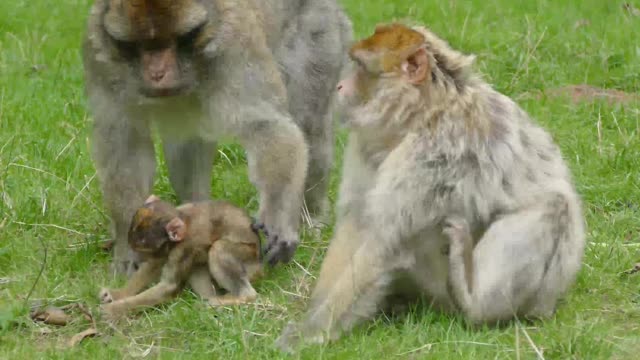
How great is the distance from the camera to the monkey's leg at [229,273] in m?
6.32

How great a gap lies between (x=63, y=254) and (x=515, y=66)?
431cm

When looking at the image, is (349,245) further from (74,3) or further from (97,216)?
(74,3)

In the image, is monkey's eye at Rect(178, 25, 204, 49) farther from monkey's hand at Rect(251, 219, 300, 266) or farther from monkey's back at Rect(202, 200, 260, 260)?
monkey's hand at Rect(251, 219, 300, 266)

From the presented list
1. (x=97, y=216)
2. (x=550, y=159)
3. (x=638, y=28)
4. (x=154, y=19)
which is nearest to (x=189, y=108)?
(x=154, y=19)

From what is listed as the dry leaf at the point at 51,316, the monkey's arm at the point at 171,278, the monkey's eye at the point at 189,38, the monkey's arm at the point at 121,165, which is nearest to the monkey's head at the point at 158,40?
the monkey's eye at the point at 189,38

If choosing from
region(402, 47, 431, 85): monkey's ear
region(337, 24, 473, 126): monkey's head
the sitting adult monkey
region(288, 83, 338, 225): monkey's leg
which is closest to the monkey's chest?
the sitting adult monkey

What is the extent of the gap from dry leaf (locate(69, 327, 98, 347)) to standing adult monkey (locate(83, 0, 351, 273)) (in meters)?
0.87

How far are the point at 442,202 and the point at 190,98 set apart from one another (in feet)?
5.08

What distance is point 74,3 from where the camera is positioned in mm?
12344

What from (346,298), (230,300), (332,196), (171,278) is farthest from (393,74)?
(332,196)

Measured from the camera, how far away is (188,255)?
6355mm

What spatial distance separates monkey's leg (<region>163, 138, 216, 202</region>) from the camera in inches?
294

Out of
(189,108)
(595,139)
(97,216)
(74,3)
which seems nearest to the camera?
(189,108)

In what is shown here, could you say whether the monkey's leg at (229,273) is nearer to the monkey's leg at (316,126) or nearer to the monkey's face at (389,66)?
the monkey's face at (389,66)
